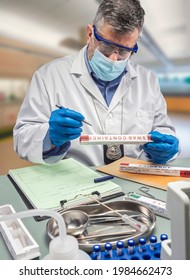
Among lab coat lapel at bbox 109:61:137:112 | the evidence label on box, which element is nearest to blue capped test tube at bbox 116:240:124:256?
the evidence label on box

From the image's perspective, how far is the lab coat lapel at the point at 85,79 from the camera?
4.09ft

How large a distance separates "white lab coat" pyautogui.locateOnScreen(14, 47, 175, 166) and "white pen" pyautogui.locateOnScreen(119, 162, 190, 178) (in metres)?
0.27

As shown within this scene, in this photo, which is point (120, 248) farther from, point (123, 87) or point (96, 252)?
point (123, 87)

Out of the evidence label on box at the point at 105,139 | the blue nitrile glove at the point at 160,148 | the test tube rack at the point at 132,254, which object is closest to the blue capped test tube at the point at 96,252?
the test tube rack at the point at 132,254

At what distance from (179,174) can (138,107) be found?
518mm

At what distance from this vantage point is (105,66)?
118cm

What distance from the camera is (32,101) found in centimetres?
121

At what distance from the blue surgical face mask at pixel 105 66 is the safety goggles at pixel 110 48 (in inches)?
0.8

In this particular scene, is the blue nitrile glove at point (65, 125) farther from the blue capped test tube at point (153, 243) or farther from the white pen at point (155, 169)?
the blue capped test tube at point (153, 243)

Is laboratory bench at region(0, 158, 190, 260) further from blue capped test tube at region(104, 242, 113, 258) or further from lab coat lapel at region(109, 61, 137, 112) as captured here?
lab coat lapel at region(109, 61, 137, 112)

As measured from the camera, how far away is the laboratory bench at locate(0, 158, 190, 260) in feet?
1.77

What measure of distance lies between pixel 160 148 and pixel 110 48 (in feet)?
1.57
